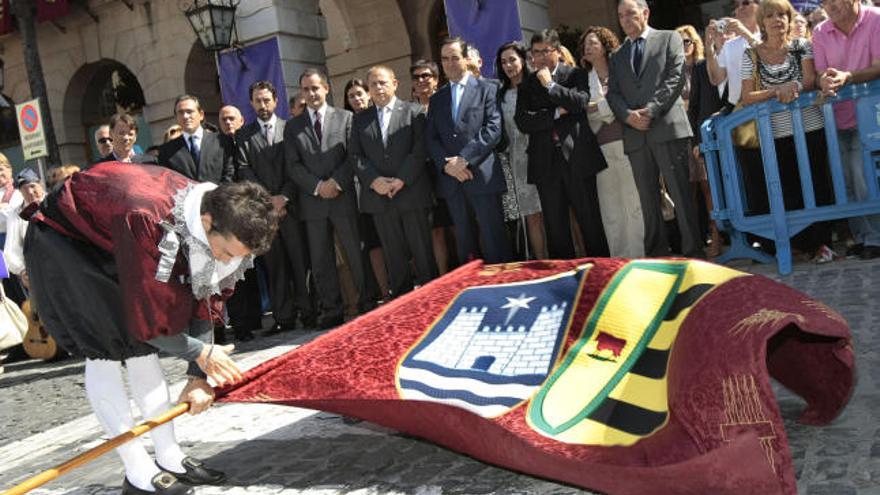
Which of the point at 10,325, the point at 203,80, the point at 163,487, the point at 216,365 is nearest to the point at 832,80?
the point at 216,365

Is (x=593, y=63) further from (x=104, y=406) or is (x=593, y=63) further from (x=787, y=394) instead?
(x=104, y=406)

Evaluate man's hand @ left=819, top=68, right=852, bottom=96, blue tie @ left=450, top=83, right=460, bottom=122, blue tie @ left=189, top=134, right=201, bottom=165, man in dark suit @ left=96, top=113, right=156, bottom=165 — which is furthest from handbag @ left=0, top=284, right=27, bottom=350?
man's hand @ left=819, top=68, right=852, bottom=96

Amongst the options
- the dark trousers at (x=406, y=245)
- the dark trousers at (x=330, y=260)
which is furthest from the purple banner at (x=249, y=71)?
the dark trousers at (x=406, y=245)

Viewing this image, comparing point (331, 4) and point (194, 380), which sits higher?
point (331, 4)

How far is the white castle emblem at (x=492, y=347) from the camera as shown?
3.19m

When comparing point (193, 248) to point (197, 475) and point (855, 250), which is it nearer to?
point (197, 475)

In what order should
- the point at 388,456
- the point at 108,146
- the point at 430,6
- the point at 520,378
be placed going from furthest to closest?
the point at 430,6
the point at 108,146
the point at 388,456
the point at 520,378

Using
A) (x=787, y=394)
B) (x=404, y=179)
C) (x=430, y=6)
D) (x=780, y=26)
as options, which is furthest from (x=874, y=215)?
(x=430, y=6)

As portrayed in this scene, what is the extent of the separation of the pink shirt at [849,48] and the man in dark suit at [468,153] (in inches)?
91.8

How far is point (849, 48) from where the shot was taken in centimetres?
602

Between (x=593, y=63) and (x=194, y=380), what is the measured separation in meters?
4.65

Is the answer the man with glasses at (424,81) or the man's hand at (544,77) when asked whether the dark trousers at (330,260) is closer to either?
the man with glasses at (424,81)

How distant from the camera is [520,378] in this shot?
325 cm

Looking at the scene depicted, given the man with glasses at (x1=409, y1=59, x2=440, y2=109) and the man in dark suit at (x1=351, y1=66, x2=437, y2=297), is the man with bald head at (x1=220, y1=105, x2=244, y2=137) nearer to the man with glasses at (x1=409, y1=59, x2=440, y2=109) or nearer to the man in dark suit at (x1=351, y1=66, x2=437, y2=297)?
the man in dark suit at (x1=351, y1=66, x2=437, y2=297)
